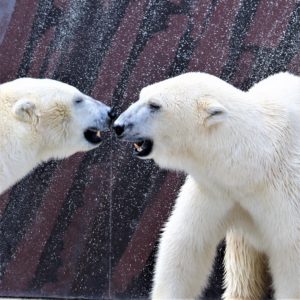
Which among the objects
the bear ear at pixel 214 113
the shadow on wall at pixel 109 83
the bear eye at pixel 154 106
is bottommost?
the shadow on wall at pixel 109 83

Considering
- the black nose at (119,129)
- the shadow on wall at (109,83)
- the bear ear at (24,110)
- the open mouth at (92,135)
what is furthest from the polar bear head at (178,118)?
the shadow on wall at (109,83)

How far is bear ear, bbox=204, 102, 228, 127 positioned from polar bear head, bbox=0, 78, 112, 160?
0.45 meters

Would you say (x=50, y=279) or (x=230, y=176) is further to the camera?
(x=50, y=279)

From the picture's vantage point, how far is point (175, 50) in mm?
4492

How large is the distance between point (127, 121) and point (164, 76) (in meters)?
0.91

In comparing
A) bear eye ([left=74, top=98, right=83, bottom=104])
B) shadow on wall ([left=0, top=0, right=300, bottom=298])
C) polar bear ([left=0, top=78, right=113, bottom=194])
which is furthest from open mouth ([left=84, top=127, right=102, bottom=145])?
shadow on wall ([left=0, top=0, right=300, bottom=298])

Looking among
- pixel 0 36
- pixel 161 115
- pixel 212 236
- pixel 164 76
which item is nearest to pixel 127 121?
pixel 161 115

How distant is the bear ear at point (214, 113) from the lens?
11.7 feet

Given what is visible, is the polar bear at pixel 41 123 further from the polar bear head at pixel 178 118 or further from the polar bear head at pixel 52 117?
the polar bear head at pixel 178 118

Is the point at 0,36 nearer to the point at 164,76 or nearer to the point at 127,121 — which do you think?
the point at 164,76

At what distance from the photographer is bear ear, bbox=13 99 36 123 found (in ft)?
12.0

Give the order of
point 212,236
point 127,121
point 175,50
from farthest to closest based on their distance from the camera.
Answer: point 175,50
point 212,236
point 127,121

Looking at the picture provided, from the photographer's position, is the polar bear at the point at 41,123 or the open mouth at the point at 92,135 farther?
the open mouth at the point at 92,135

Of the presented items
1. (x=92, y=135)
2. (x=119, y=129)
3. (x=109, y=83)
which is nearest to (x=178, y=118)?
(x=119, y=129)
